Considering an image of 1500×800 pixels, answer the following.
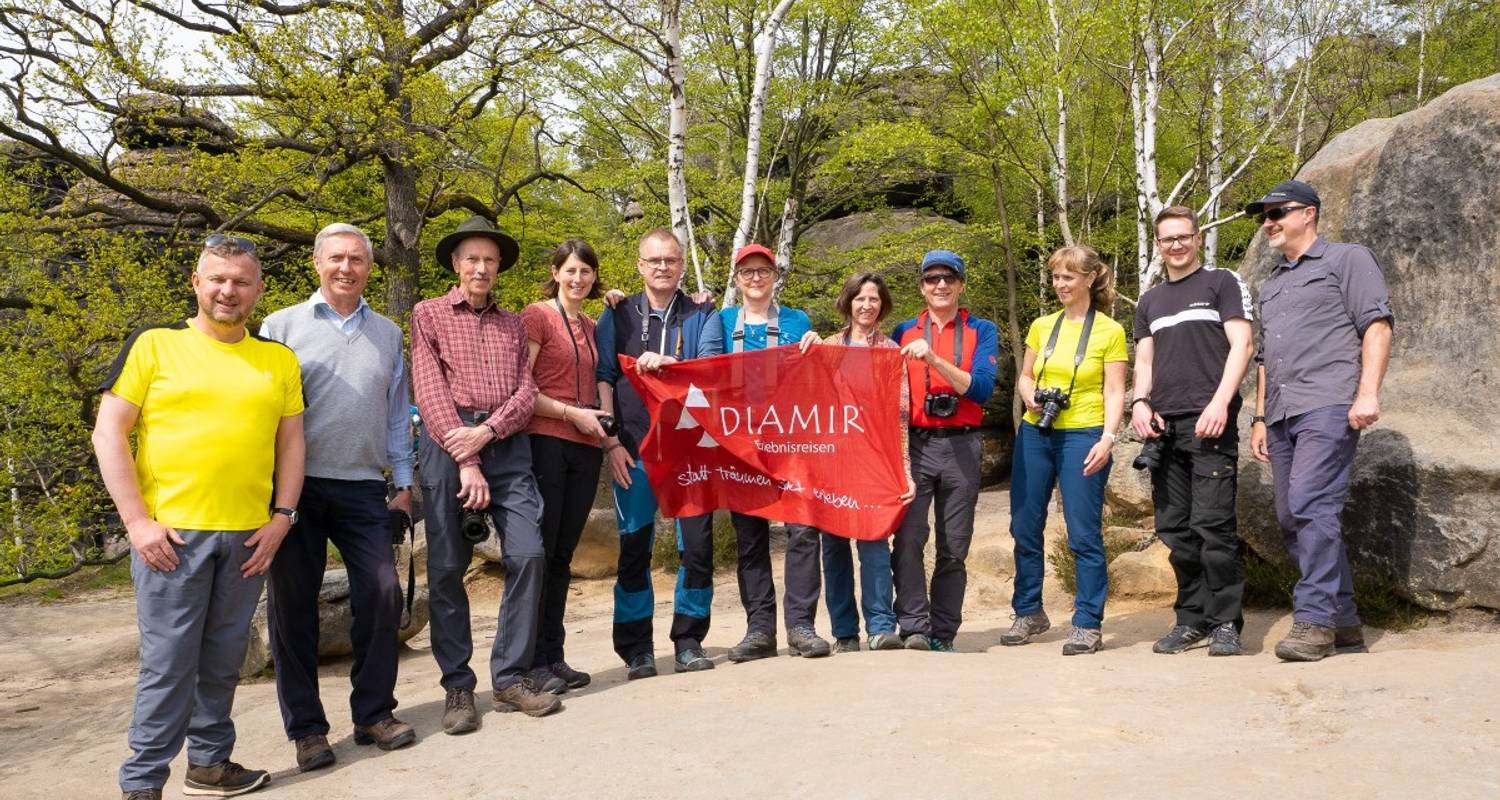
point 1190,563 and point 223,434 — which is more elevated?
point 223,434

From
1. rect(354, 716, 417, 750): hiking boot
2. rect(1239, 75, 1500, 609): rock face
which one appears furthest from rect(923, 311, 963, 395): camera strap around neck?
rect(354, 716, 417, 750): hiking boot

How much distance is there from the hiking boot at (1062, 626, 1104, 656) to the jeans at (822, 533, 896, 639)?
1.01m

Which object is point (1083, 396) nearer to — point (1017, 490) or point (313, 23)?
point (1017, 490)

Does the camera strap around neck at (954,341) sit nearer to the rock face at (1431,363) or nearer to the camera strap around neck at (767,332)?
the camera strap around neck at (767,332)

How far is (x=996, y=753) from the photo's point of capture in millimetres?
3828

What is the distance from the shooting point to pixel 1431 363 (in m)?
6.50

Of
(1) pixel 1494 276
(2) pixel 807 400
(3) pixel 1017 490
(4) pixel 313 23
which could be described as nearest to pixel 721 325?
(2) pixel 807 400

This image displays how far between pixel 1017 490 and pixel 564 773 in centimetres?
333

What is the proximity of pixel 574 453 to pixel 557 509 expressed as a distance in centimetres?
32

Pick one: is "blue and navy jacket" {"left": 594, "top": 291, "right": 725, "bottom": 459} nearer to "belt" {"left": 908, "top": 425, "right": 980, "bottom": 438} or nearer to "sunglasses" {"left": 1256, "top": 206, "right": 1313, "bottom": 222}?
"belt" {"left": 908, "top": 425, "right": 980, "bottom": 438}

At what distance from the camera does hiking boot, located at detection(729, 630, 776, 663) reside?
5836 millimetres

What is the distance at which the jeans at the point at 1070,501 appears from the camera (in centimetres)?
588

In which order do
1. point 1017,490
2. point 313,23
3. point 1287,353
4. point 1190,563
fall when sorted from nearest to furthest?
1. point 1287,353
2. point 1190,563
3. point 1017,490
4. point 313,23

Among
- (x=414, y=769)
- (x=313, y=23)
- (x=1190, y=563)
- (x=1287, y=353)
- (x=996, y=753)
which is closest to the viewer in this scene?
(x=996, y=753)
